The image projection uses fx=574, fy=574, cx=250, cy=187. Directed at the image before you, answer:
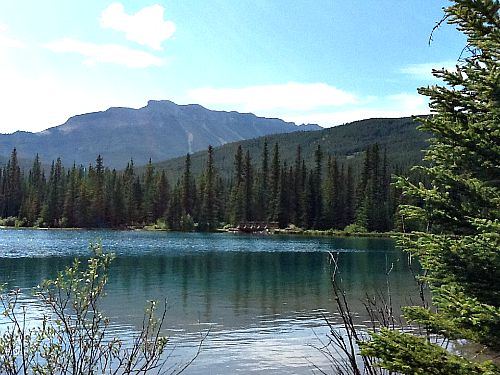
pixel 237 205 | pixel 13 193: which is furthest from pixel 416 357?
pixel 13 193

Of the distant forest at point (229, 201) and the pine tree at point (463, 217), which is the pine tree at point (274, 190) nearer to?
the distant forest at point (229, 201)

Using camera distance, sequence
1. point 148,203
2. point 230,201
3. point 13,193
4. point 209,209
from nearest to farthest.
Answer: point 209,209 → point 230,201 → point 148,203 → point 13,193

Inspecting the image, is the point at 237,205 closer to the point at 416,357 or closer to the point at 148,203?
the point at 148,203

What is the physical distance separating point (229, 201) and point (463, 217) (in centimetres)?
11155

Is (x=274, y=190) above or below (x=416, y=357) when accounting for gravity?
above

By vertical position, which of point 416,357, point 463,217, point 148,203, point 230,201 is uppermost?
point 230,201

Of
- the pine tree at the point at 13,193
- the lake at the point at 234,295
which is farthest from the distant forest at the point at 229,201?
the lake at the point at 234,295

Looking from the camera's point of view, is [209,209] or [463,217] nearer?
[463,217]

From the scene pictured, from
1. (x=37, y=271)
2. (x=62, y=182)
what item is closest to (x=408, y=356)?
(x=37, y=271)

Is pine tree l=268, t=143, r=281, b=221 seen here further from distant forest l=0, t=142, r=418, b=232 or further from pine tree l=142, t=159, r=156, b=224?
pine tree l=142, t=159, r=156, b=224

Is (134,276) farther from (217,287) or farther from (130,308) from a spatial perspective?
(130,308)

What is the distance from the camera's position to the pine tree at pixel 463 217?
4523 millimetres

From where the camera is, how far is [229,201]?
383 ft

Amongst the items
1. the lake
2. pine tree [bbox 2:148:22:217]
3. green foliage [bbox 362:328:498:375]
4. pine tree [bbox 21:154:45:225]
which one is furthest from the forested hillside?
green foliage [bbox 362:328:498:375]
